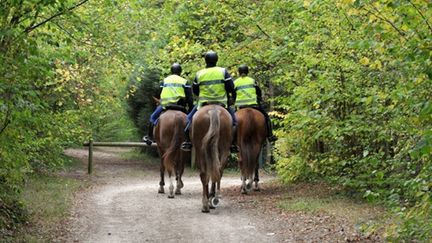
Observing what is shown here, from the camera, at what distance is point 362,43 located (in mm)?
6387

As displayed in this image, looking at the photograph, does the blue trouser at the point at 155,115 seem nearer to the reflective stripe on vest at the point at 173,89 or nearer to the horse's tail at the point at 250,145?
the reflective stripe on vest at the point at 173,89

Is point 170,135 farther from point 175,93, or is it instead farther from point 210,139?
point 210,139

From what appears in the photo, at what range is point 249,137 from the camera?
13.6 meters

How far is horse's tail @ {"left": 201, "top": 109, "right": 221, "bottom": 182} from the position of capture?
10.7 m

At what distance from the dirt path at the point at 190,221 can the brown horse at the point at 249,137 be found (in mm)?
663

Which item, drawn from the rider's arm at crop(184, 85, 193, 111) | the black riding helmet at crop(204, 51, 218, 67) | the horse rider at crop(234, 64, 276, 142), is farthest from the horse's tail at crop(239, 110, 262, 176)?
the black riding helmet at crop(204, 51, 218, 67)

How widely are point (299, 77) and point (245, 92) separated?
1302mm

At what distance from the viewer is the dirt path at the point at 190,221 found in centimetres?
863

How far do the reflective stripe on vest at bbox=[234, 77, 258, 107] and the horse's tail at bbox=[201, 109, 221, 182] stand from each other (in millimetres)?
3029

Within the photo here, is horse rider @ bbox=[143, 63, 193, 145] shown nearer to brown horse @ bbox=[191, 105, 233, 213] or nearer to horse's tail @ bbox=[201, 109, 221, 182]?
brown horse @ bbox=[191, 105, 233, 213]

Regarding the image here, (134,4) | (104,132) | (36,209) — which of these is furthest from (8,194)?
(104,132)

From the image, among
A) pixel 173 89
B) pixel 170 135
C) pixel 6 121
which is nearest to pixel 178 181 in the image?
pixel 170 135

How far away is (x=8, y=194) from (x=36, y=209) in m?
1.64

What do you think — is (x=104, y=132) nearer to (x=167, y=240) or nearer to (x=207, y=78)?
(x=207, y=78)
